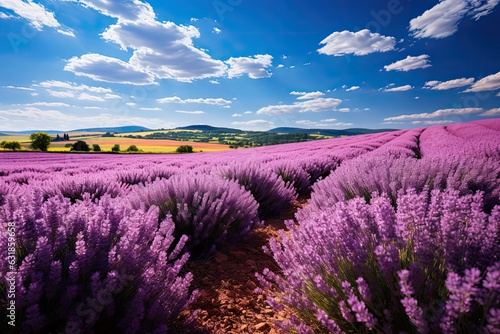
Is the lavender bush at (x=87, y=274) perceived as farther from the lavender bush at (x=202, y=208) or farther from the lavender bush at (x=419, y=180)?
the lavender bush at (x=419, y=180)

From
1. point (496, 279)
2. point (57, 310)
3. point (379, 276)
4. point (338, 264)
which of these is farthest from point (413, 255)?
point (57, 310)

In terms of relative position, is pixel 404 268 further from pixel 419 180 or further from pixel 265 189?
pixel 265 189

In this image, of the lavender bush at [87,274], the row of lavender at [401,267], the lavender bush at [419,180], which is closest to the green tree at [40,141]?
the lavender bush at [87,274]

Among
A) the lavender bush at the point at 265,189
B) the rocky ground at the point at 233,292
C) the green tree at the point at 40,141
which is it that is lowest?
the green tree at the point at 40,141

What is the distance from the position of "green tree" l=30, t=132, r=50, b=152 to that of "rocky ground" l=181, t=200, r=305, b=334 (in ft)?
175

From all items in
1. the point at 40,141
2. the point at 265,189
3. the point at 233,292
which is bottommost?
the point at 40,141

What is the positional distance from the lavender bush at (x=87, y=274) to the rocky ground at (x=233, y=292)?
31 cm

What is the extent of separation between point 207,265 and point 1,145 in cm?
5451

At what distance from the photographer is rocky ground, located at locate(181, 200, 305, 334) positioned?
175 cm

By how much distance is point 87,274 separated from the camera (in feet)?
4.29

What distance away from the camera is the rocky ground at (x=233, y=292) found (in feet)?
5.75

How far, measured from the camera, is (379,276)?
1.25m

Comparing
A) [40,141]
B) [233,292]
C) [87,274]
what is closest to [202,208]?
[233,292]

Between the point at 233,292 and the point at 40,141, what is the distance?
54655 millimetres
